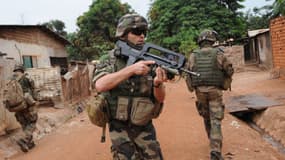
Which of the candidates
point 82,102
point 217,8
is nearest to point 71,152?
point 82,102

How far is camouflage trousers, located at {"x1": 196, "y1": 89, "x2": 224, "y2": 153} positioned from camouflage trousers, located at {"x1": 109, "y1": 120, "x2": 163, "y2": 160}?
5.56ft

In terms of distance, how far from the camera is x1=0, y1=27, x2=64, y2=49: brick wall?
37.8ft

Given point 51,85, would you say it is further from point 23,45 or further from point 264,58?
point 264,58

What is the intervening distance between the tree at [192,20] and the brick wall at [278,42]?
27.0 feet

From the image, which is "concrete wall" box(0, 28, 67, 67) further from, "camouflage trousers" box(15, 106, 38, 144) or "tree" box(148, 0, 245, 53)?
"tree" box(148, 0, 245, 53)

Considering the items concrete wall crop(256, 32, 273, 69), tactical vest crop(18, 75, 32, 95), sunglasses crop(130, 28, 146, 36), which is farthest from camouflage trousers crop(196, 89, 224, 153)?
concrete wall crop(256, 32, 273, 69)

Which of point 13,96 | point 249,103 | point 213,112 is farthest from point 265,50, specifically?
point 13,96

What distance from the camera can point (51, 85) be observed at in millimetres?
10359

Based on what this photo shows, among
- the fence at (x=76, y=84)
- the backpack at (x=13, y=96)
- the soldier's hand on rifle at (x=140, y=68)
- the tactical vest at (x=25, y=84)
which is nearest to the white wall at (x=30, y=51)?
the fence at (x=76, y=84)

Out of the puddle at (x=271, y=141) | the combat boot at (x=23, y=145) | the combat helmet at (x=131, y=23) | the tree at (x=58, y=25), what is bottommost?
the puddle at (x=271, y=141)

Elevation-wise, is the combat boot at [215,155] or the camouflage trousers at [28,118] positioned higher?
the camouflage trousers at [28,118]

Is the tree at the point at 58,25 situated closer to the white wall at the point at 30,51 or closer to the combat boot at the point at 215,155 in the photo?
the white wall at the point at 30,51

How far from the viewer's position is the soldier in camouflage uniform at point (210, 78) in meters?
4.31

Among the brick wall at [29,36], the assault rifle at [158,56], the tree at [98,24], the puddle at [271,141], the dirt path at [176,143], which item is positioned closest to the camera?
the assault rifle at [158,56]
